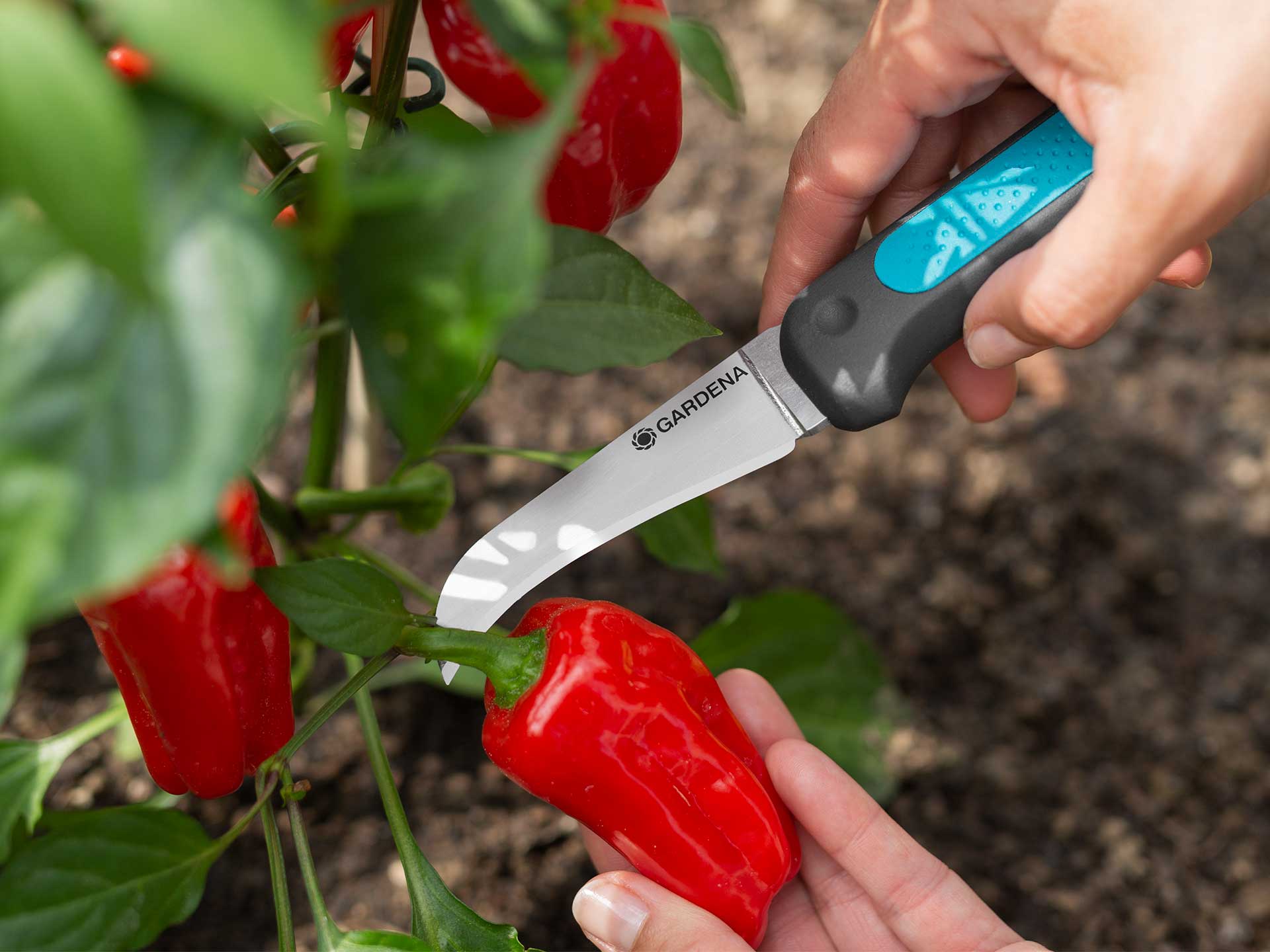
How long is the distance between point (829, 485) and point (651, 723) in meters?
0.83

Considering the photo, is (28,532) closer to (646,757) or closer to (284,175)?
(284,175)

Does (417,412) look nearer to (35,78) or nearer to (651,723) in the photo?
(35,78)

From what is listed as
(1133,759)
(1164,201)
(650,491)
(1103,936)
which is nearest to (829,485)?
(1133,759)

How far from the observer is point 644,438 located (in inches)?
33.9

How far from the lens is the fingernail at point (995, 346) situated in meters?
0.84

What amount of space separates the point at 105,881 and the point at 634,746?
1.28 ft

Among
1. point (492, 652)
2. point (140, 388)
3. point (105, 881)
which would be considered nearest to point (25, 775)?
point (105, 881)

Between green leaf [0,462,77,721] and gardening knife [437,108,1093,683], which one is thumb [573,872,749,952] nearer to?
gardening knife [437,108,1093,683]

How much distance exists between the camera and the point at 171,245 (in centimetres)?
39

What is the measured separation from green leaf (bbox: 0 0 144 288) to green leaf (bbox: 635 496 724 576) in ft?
2.32

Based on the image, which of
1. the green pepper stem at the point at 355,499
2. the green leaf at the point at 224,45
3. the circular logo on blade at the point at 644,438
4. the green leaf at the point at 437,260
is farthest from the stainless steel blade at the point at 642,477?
the green leaf at the point at 224,45

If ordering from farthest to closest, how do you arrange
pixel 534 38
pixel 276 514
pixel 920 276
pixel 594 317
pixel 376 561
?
pixel 376 561 → pixel 276 514 → pixel 920 276 → pixel 594 317 → pixel 534 38

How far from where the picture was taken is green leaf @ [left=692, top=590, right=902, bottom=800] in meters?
1.24

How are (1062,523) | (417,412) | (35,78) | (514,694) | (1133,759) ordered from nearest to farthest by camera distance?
(35,78) → (417,412) → (514,694) → (1133,759) → (1062,523)
